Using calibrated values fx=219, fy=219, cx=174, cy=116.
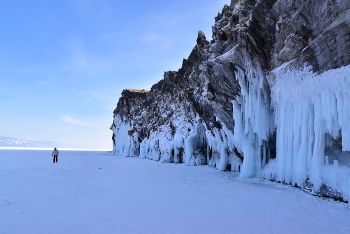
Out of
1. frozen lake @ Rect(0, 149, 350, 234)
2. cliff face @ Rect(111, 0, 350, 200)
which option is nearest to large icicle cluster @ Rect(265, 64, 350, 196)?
cliff face @ Rect(111, 0, 350, 200)

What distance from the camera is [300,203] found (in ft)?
29.9

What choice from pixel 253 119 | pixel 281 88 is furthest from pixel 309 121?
pixel 253 119

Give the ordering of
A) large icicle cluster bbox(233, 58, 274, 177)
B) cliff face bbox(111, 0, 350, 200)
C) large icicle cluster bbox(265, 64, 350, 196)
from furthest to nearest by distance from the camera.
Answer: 1. large icicle cluster bbox(233, 58, 274, 177)
2. cliff face bbox(111, 0, 350, 200)
3. large icicle cluster bbox(265, 64, 350, 196)

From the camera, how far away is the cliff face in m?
10.2

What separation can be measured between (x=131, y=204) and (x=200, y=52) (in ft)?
88.2

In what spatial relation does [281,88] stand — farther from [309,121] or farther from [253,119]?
[253,119]

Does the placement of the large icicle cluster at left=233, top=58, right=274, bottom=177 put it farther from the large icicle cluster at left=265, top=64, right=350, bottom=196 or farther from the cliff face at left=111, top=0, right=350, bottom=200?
the large icicle cluster at left=265, top=64, right=350, bottom=196

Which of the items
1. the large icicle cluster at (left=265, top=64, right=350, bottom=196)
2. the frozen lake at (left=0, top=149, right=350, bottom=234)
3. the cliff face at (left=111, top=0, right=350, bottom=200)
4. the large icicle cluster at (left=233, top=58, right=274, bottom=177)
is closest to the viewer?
the frozen lake at (left=0, top=149, right=350, bottom=234)

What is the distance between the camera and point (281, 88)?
44.7 feet

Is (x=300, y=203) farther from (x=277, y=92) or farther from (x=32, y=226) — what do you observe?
(x=32, y=226)

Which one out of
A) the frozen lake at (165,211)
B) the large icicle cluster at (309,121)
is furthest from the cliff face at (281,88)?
the frozen lake at (165,211)

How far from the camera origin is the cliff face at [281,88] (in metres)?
10.2

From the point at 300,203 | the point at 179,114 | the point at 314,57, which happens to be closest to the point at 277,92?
the point at 314,57

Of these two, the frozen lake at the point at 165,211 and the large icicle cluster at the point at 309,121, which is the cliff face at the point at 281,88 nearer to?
the large icicle cluster at the point at 309,121
